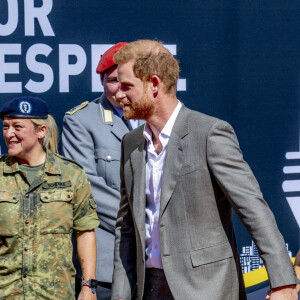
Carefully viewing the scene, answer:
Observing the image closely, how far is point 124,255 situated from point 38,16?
5.64ft

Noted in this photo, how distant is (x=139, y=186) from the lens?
2654 millimetres

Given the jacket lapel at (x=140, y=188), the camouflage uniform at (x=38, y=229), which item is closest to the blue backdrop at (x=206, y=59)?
the camouflage uniform at (x=38, y=229)

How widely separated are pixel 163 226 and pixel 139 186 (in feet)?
0.64

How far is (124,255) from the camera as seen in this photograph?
111 inches

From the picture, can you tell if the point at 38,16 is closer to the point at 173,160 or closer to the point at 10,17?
the point at 10,17

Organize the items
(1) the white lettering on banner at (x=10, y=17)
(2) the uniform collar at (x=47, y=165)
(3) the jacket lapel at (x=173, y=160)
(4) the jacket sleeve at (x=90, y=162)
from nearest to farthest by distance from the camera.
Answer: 1. (3) the jacket lapel at (x=173, y=160)
2. (2) the uniform collar at (x=47, y=165)
3. (4) the jacket sleeve at (x=90, y=162)
4. (1) the white lettering on banner at (x=10, y=17)

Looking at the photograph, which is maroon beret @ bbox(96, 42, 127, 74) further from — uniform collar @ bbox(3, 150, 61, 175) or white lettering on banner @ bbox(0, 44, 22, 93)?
uniform collar @ bbox(3, 150, 61, 175)

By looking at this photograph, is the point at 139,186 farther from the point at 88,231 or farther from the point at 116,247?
the point at 88,231

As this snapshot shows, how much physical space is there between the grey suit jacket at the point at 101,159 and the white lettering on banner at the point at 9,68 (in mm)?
391

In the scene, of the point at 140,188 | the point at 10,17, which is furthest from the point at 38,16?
the point at 140,188

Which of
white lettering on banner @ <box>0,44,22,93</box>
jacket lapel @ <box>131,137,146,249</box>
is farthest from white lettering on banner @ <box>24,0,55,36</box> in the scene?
jacket lapel @ <box>131,137,146,249</box>

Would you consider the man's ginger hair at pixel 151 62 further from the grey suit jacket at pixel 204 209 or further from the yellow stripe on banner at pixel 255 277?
the yellow stripe on banner at pixel 255 277

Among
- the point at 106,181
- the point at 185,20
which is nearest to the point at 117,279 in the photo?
the point at 106,181

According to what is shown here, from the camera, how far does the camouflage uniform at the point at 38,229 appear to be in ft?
10.2
